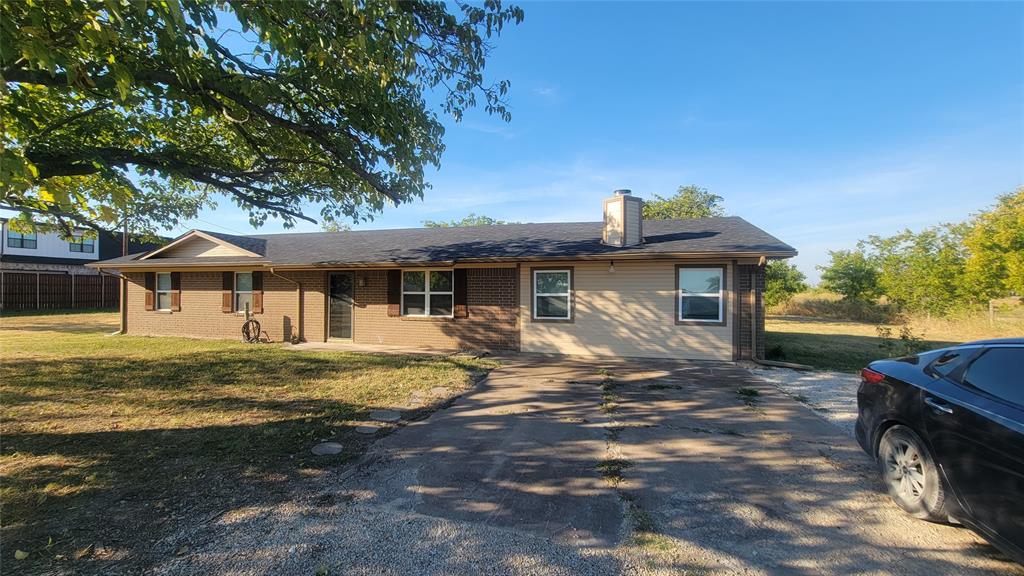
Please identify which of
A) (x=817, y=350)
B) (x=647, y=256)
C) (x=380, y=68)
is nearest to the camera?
(x=380, y=68)

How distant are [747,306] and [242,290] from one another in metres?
14.6

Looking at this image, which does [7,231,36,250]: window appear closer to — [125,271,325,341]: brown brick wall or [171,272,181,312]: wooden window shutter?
[125,271,325,341]: brown brick wall

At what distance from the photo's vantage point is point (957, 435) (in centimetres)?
301

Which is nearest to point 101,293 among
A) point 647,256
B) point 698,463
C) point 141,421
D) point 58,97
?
point 58,97

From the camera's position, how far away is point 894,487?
361 centimetres

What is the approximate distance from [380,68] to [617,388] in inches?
241

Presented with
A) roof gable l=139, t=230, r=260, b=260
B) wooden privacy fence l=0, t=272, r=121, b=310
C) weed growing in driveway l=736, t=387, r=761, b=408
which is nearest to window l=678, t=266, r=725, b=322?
weed growing in driveway l=736, t=387, r=761, b=408

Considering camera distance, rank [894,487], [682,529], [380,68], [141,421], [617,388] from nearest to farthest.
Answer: [682,529] < [894,487] < [141,421] < [380,68] < [617,388]

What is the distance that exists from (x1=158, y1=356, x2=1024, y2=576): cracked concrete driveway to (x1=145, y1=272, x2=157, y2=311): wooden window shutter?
1496cm

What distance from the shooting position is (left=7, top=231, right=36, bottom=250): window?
27344 mm

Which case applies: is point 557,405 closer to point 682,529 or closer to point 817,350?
point 682,529

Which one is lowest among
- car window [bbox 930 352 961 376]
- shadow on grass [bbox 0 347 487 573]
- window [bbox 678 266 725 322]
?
shadow on grass [bbox 0 347 487 573]

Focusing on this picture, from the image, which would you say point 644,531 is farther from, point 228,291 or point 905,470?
point 228,291

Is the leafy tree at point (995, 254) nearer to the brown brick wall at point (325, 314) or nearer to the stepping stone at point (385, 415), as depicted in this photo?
the brown brick wall at point (325, 314)
